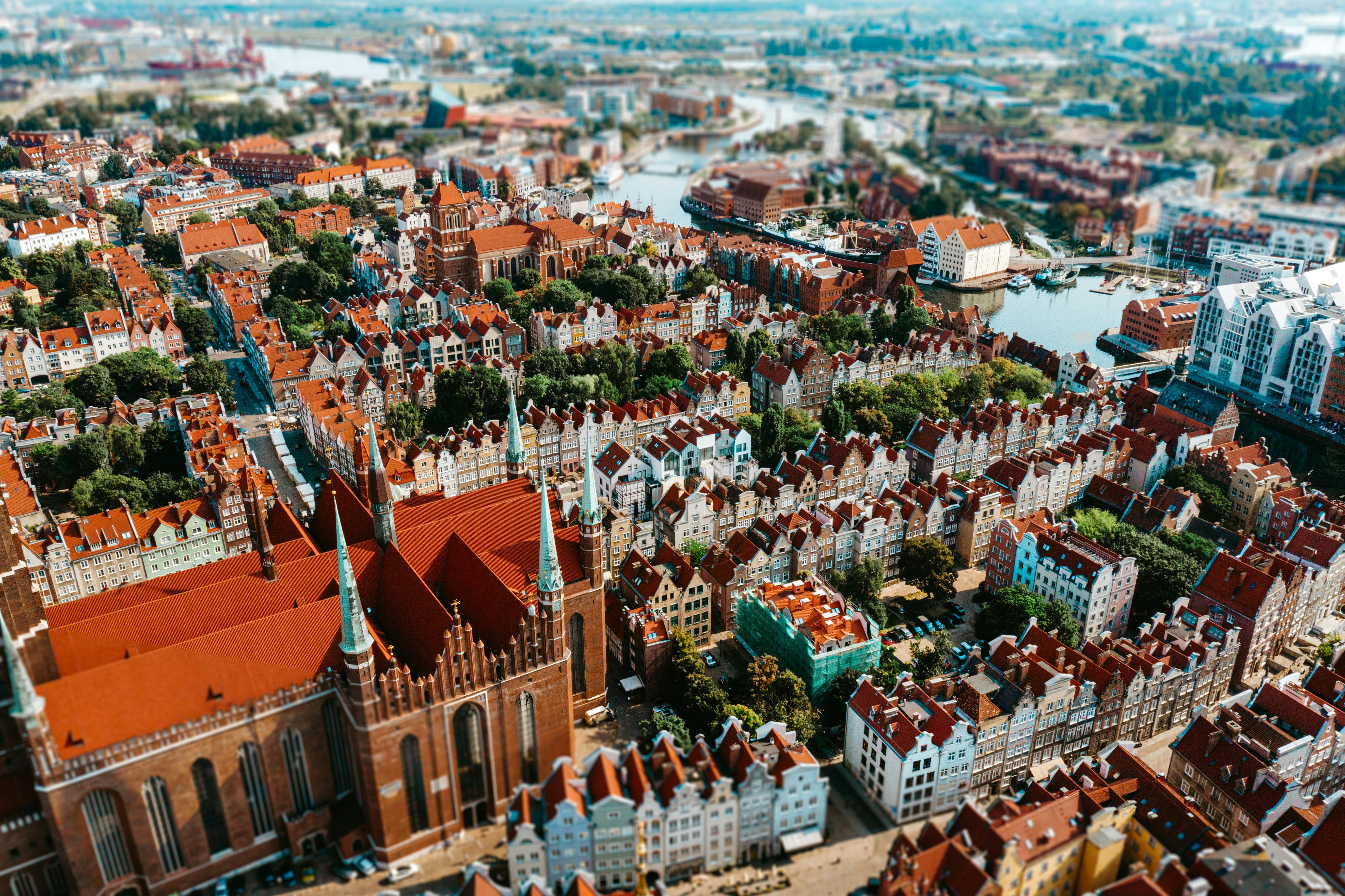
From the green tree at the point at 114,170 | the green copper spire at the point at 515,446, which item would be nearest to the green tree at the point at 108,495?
the green copper spire at the point at 515,446

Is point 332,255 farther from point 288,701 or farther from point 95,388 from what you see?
point 288,701

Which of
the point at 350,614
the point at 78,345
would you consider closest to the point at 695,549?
the point at 350,614

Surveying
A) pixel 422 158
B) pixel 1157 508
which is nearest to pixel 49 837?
pixel 1157 508

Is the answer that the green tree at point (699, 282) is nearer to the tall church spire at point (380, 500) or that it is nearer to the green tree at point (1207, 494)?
the green tree at point (1207, 494)

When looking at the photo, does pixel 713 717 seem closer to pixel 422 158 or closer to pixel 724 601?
pixel 724 601

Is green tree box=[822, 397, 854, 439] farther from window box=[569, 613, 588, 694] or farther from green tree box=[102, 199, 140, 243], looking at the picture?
green tree box=[102, 199, 140, 243]

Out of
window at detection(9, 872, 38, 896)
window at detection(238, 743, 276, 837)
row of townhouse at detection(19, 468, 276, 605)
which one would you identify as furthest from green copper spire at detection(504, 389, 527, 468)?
window at detection(9, 872, 38, 896)
